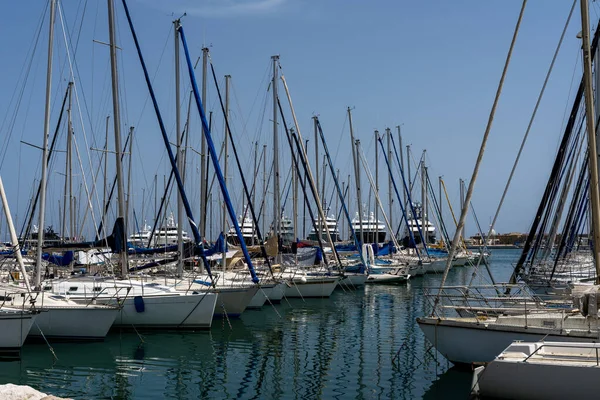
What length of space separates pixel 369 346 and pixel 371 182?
36.7 m

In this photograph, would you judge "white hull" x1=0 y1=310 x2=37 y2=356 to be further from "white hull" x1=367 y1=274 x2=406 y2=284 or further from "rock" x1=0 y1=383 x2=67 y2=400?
"white hull" x1=367 y1=274 x2=406 y2=284

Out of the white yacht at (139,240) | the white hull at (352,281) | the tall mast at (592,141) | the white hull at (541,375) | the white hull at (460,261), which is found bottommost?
the white hull at (460,261)

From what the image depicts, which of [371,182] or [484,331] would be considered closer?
[484,331]

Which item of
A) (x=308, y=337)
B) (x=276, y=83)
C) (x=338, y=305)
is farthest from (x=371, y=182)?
(x=308, y=337)

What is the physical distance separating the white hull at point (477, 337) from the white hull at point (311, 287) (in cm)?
2140

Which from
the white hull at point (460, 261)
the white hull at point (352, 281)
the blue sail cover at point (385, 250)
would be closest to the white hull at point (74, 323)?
the white hull at point (352, 281)

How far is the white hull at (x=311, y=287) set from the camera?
3939cm

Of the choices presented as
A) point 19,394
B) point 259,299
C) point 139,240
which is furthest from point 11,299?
point 139,240

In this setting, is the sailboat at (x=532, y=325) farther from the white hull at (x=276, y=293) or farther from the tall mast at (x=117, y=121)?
the white hull at (x=276, y=293)

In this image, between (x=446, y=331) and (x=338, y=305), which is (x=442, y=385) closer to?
(x=446, y=331)

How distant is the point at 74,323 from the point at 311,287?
18145 millimetres

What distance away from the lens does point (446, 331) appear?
1780 centimetres

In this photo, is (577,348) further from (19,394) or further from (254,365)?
(19,394)

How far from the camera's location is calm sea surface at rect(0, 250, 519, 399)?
17625mm
